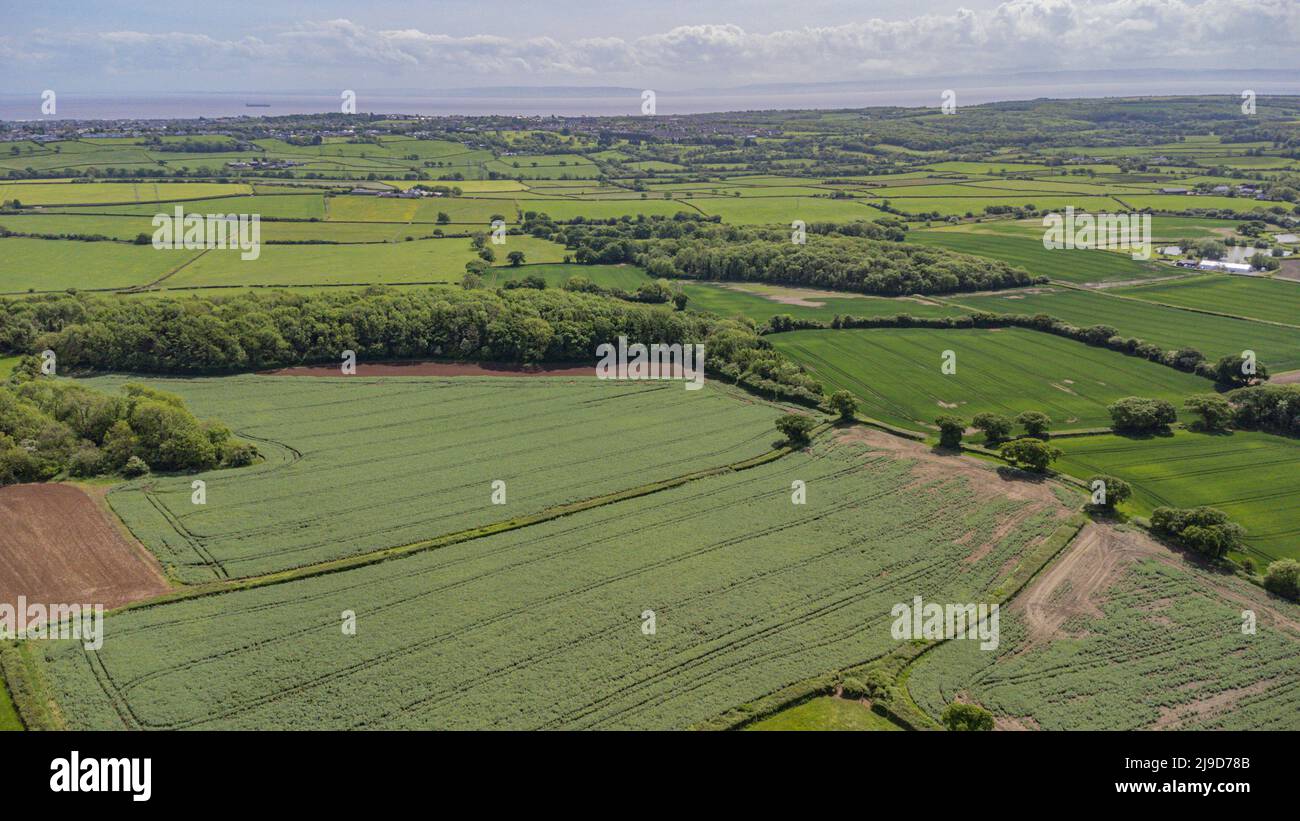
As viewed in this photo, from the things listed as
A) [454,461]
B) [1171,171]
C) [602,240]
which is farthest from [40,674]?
[1171,171]

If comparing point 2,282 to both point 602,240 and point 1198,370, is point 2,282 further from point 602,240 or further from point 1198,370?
point 1198,370

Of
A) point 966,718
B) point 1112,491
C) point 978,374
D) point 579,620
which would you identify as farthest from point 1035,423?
point 579,620

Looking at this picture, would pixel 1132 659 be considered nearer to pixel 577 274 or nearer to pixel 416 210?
pixel 577 274

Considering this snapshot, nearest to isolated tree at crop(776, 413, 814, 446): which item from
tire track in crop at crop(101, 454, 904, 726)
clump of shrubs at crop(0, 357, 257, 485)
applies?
tire track in crop at crop(101, 454, 904, 726)

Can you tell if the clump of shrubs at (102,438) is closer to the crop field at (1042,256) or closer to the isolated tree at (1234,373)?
the isolated tree at (1234,373)

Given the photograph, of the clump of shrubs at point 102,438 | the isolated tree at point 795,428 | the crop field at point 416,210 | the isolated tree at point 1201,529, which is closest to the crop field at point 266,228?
the crop field at point 416,210

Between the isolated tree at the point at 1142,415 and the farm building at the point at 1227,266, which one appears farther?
the farm building at the point at 1227,266
